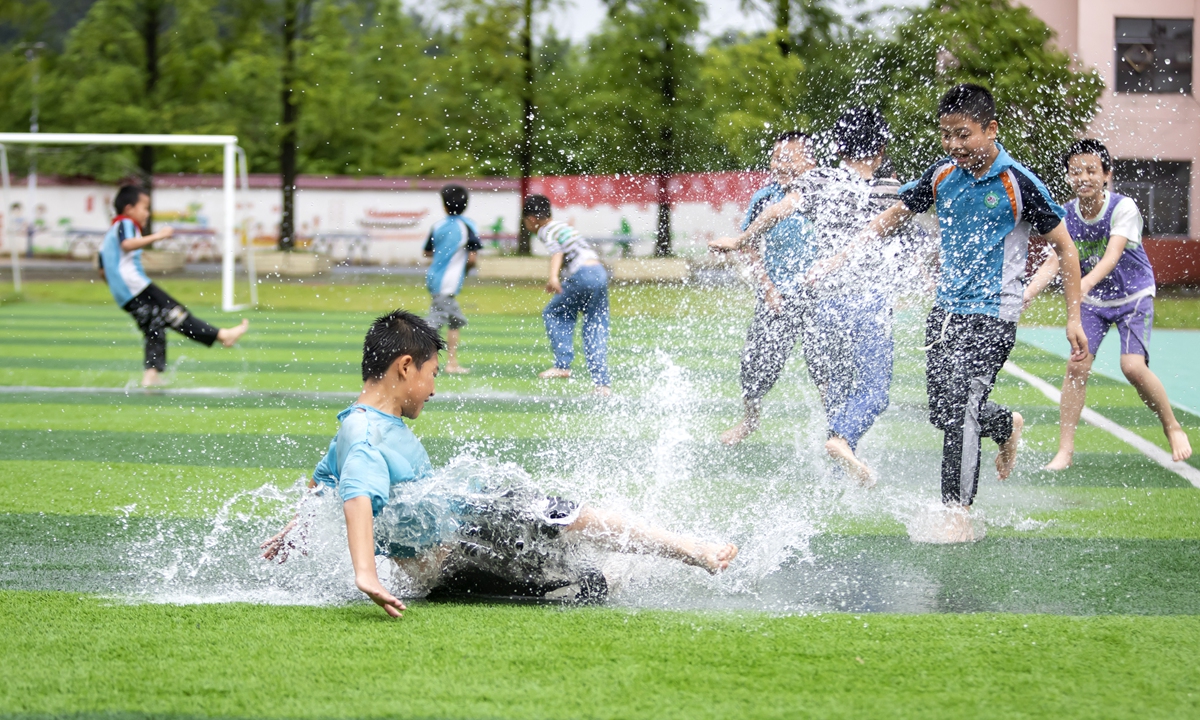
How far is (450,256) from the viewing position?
1184 centimetres

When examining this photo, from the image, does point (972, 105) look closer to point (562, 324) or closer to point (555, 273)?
point (555, 273)

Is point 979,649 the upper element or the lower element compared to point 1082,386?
lower

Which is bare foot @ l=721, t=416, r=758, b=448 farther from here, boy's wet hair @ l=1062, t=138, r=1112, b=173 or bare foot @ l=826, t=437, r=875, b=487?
boy's wet hair @ l=1062, t=138, r=1112, b=173

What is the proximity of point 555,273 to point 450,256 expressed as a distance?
62.5 inches

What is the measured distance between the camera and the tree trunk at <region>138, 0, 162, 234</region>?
113 ft

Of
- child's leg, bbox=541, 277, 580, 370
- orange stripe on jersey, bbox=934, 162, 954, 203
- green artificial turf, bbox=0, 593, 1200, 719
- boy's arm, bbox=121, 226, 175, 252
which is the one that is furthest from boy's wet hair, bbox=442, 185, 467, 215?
green artificial turf, bbox=0, 593, 1200, 719

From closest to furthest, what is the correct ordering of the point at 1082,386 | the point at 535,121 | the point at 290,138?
the point at 1082,386 < the point at 290,138 < the point at 535,121

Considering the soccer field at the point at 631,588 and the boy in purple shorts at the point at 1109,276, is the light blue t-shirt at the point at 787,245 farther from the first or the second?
the boy in purple shorts at the point at 1109,276

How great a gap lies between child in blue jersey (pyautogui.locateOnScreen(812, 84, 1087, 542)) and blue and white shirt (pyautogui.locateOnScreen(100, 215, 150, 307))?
725 centimetres

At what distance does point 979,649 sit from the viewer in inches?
140

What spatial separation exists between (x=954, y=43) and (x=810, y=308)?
13.1 m

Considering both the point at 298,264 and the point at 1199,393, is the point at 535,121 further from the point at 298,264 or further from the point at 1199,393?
the point at 1199,393

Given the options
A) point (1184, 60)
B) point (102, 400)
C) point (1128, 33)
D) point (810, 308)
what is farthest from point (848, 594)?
point (1184, 60)

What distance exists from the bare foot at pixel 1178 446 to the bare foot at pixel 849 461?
6.25 feet
